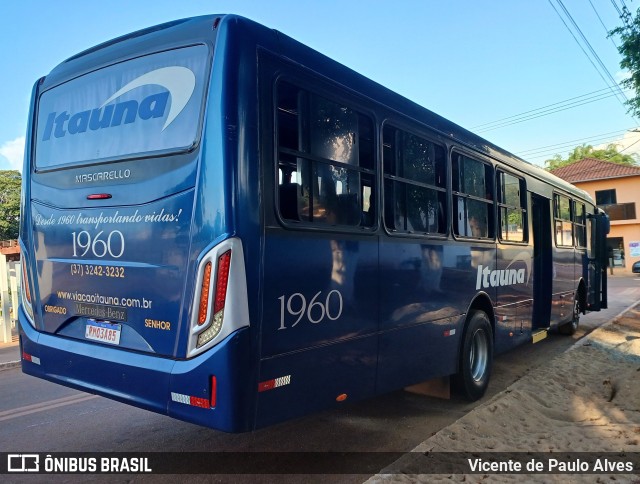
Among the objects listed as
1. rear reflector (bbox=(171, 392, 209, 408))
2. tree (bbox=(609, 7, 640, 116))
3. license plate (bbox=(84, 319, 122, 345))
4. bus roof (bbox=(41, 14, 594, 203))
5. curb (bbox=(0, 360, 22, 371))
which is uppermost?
tree (bbox=(609, 7, 640, 116))

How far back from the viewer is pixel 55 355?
3.94 metres

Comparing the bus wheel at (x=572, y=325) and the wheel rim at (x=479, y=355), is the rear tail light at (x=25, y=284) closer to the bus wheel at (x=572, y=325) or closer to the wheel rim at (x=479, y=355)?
the wheel rim at (x=479, y=355)

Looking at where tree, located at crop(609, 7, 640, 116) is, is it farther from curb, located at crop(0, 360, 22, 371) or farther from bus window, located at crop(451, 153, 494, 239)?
curb, located at crop(0, 360, 22, 371)

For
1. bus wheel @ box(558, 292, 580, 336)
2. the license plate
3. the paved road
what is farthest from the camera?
bus wheel @ box(558, 292, 580, 336)

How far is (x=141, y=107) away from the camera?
3.65m

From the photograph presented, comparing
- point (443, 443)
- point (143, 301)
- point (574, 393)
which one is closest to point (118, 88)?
point (143, 301)

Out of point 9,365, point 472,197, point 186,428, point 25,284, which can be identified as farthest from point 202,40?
point 9,365

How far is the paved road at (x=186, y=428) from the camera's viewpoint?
176 inches

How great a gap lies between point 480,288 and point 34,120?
16.2 feet

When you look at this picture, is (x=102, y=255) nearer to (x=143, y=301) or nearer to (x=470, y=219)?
(x=143, y=301)

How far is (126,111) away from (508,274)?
17.4 ft

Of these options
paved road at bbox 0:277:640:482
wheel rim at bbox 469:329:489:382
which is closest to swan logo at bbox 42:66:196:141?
paved road at bbox 0:277:640:482

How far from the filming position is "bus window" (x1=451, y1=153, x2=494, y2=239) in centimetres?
570

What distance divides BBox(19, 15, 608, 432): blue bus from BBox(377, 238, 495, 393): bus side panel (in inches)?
1.0
